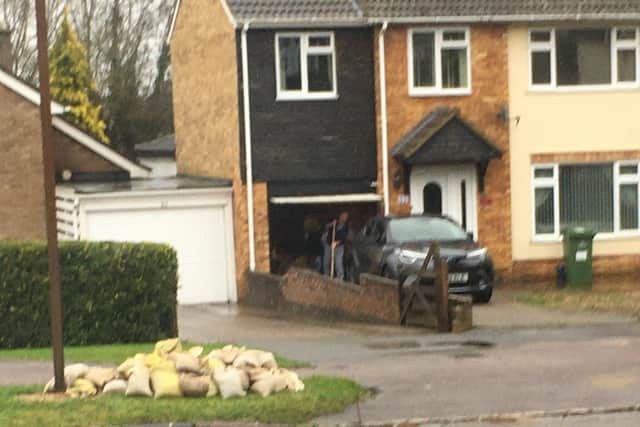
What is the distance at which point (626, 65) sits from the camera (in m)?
26.3

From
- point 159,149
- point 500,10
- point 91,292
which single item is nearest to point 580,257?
point 500,10

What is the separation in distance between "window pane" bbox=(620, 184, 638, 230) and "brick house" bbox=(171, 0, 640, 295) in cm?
3

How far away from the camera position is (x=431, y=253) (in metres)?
18.3

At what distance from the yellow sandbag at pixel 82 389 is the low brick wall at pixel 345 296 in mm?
8460

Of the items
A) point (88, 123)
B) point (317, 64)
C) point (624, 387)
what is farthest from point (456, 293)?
point (88, 123)

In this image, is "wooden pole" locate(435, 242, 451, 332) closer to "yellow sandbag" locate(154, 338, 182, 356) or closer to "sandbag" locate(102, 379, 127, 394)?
"yellow sandbag" locate(154, 338, 182, 356)

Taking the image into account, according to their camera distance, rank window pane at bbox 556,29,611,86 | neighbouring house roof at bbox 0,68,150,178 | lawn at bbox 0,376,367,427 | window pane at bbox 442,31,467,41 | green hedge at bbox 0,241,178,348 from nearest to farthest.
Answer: lawn at bbox 0,376,367,427
green hedge at bbox 0,241,178,348
window pane at bbox 442,31,467,41
neighbouring house roof at bbox 0,68,150,178
window pane at bbox 556,29,611,86

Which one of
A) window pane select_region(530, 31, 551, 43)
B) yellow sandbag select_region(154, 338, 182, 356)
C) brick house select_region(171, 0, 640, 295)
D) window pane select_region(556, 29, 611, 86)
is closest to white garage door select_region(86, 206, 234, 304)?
brick house select_region(171, 0, 640, 295)

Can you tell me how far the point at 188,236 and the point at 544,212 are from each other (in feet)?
24.7

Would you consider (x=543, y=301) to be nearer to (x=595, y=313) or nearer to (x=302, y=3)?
(x=595, y=313)

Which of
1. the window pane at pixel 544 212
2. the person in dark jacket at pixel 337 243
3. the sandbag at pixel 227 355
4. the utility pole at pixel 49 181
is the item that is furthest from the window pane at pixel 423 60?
the utility pole at pixel 49 181

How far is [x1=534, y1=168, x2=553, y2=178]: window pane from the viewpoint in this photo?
26.1 metres

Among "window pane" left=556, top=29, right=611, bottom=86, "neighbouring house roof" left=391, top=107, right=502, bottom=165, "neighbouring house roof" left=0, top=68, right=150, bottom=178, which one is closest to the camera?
"neighbouring house roof" left=391, top=107, right=502, bottom=165

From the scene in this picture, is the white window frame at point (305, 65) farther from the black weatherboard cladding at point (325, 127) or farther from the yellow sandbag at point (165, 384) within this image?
the yellow sandbag at point (165, 384)
